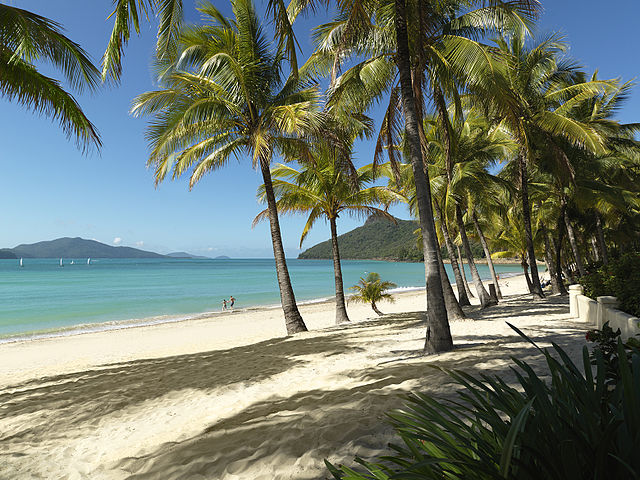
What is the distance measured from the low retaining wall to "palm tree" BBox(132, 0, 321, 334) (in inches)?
283

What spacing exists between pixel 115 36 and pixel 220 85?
14.7ft

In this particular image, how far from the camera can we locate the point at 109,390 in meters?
5.80

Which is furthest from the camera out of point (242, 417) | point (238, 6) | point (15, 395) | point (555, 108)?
point (555, 108)

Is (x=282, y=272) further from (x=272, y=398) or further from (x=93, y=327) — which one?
(x=93, y=327)

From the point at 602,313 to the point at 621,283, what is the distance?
0.66 metres

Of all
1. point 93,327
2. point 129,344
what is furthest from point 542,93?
point 93,327

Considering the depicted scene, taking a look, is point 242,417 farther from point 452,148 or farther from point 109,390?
point 452,148

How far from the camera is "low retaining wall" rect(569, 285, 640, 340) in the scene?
5.25m

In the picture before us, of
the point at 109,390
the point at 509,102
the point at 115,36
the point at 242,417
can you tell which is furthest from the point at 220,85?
the point at 242,417

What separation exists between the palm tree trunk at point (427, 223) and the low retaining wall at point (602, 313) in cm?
243

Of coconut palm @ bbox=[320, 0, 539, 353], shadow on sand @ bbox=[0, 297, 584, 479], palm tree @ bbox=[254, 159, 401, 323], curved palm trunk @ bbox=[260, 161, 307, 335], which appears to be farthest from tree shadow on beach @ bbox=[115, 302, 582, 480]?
palm tree @ bbox=[254, 159, 401, 323]

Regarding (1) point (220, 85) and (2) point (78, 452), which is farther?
(1) point (220, 85)

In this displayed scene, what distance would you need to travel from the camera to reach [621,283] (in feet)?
21.1

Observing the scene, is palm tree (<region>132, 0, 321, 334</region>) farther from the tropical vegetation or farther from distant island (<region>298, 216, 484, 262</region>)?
distant island (<region>298, 216, 484, 262</region>)
